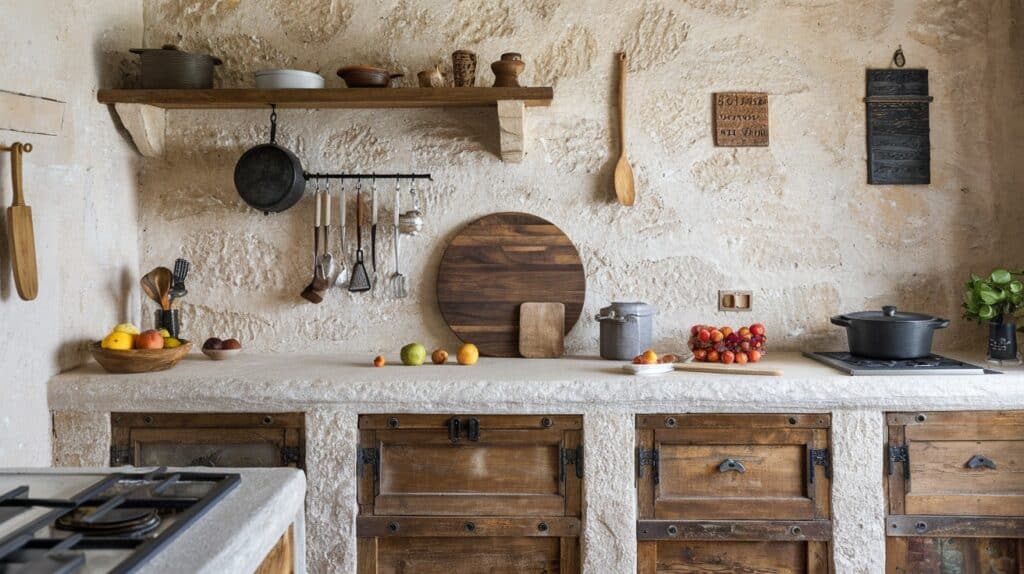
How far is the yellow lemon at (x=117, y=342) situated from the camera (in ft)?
8.16

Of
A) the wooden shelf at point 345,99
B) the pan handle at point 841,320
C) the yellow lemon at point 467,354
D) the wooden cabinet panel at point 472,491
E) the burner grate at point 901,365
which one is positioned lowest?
the wooden cabinet panel at point 472,491

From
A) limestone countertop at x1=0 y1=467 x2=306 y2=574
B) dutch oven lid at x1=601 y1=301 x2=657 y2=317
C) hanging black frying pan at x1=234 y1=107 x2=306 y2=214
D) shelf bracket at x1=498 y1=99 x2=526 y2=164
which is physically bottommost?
limestone countertop at x1=0 y1=467 x2=306 y2=574

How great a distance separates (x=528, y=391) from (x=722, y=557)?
2.51 feet

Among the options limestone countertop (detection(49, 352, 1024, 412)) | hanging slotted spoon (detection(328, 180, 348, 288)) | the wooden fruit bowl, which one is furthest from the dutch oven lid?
the wooden fruit bowl

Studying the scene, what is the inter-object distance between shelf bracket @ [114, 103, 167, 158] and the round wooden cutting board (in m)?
1.14

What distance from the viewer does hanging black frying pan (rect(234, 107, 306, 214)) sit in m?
2.85

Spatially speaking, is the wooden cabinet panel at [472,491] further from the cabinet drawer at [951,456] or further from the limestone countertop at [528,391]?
the cabinet drawer at [951,456]

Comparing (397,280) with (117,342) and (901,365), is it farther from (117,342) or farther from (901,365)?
(901,365)

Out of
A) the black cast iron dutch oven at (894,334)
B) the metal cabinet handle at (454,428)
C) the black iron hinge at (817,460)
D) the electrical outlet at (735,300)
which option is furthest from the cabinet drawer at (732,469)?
the electrical outlet at (735,300)

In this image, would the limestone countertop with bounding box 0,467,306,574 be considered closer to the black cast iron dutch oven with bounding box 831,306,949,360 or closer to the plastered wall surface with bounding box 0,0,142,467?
the plastered wall surface with bounding box 0,0,142,467

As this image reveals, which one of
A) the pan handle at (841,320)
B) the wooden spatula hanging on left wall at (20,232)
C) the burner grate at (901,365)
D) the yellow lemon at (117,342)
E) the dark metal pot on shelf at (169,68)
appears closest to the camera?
the wooden spatula hanging on left wall at (20,232)

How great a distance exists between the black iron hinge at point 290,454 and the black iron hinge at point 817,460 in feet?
4.98

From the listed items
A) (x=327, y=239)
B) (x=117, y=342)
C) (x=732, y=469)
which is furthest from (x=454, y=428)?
(x=117, y=342)

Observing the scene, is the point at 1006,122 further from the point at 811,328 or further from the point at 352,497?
the point at 352,497
